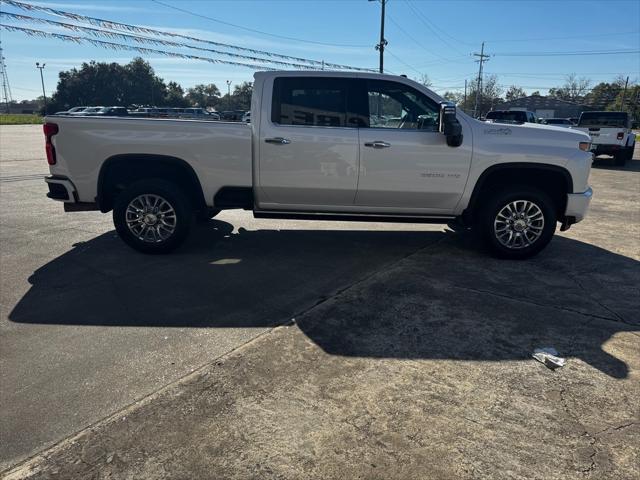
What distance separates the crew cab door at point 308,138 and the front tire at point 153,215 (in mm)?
1038

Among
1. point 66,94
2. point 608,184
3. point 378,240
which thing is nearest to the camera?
point 378,240

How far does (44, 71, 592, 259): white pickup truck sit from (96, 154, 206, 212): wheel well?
0.6 inches

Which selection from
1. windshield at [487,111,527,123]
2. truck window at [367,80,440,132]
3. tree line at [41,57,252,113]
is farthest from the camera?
tree line at [41,57,252,113]

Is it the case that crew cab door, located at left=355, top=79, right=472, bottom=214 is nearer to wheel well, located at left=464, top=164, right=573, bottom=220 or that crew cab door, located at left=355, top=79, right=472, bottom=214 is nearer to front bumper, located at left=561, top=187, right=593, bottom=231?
wheel well, located at left=464, top=164, right=573, bottom=220

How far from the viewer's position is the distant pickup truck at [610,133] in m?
17.0

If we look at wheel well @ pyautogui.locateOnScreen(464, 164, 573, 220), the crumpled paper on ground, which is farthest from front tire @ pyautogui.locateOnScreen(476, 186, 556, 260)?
the crumpled paper on ground

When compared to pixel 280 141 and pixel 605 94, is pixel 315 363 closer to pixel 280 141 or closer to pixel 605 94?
pixel 280 141

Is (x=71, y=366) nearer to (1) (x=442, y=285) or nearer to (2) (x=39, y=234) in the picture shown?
(1) (x=442, y=285)

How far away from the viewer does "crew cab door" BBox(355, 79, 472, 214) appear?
Result: 5348 mm

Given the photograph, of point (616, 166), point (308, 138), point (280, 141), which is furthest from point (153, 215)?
point (616, 166)

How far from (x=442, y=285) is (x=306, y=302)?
1.47 meters

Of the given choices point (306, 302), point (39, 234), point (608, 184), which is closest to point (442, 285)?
point (306, 302)

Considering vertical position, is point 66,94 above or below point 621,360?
above

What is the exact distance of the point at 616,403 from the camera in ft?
9.43
